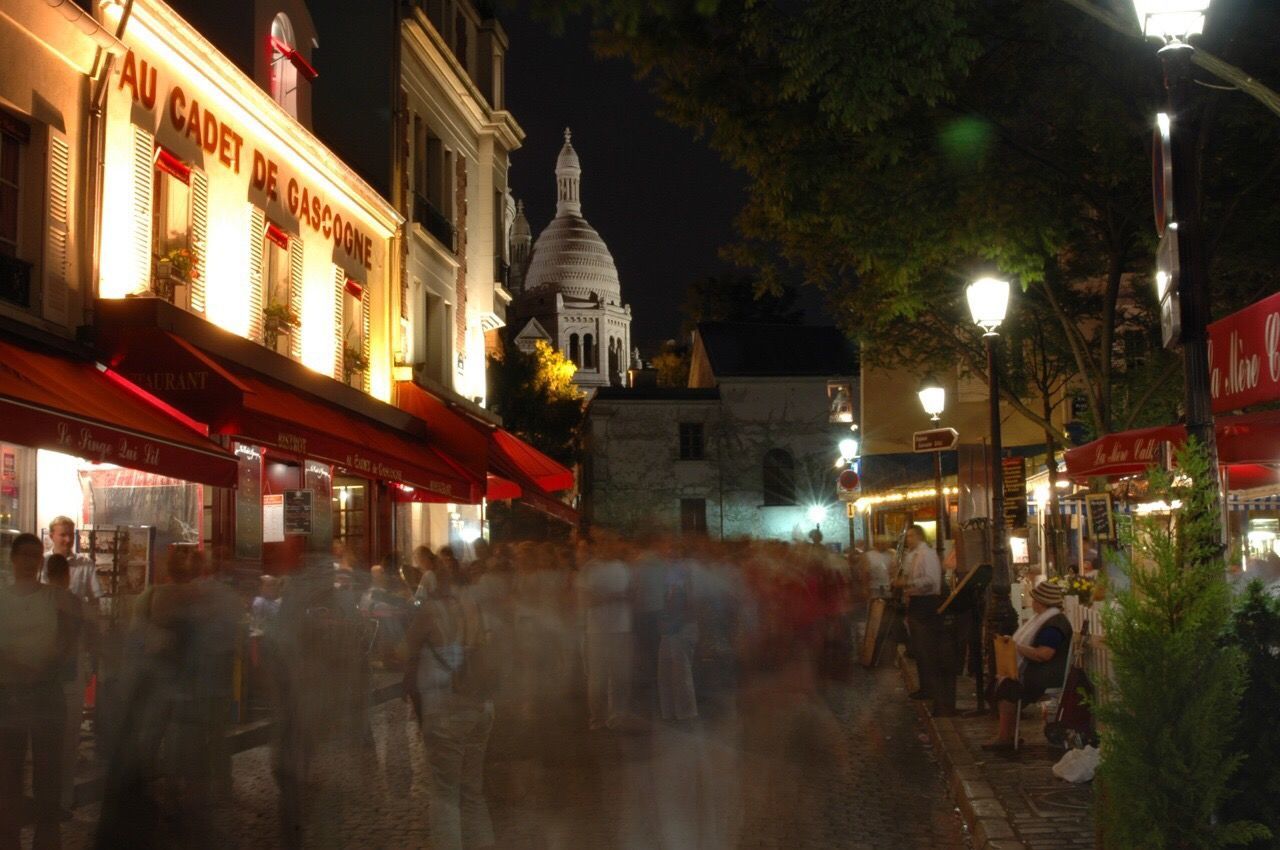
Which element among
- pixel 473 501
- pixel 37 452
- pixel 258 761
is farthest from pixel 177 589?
pixel 473 501

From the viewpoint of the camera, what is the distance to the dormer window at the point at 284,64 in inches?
769

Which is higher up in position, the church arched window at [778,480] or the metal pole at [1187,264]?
the church arched window at [778,480]

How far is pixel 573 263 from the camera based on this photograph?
156 meters

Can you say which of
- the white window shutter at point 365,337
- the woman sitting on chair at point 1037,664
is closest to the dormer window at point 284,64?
the white window shutter at point 365,337

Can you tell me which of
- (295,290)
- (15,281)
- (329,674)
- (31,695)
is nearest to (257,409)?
(15,281)

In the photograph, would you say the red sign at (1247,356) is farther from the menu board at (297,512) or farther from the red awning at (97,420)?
the menu board at (297,512)

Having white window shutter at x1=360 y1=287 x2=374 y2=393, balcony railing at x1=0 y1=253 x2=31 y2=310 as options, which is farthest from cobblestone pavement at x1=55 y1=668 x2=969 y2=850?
white window shutter at x1=360 y1=287 x2=374 y2=393

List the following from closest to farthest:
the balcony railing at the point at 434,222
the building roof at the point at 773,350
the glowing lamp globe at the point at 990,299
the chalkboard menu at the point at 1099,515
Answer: the glowing lamp globe at the point at 990,299 < the chalkboard menu at the point at 1099,515 < the balcony railing at the point at 434,222 < the building roof at the point at 773,350

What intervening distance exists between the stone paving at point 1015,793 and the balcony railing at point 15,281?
8836 mm

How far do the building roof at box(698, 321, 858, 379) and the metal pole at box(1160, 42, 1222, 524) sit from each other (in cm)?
5519

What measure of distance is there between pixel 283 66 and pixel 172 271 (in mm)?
5597

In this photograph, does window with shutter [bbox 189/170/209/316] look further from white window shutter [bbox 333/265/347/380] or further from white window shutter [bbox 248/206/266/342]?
white window shutter [bbox 333/265/347/380]

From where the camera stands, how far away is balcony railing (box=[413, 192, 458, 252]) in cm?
2612

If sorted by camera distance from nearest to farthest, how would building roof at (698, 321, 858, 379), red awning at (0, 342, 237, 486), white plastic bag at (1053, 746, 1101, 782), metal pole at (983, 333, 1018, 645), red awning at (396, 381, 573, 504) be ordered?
white plastic bag at (1053, 746, 1101, 782) → red awning at (0, 342, 237, 486) → metal pole at (983, 333, 1018, 645) → red awning at (396, 381, 573, 504) → building roof at (698, 321, 858, 379)
